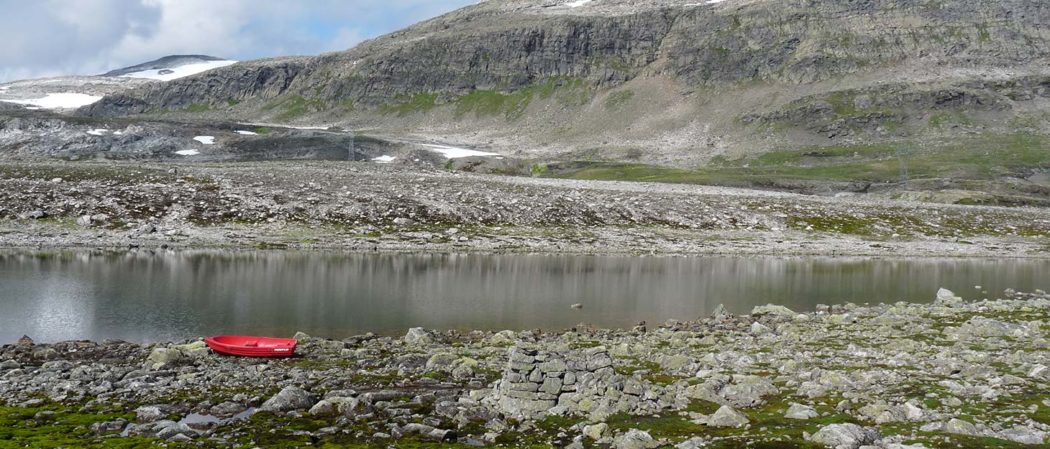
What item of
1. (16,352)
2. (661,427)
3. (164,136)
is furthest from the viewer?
(164,136)

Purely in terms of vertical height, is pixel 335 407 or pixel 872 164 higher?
pixel 872 164

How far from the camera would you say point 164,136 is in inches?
5487

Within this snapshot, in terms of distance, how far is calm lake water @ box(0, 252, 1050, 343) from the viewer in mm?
34031

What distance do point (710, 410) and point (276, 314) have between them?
23945 mm

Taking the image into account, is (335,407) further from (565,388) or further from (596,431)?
(596,431)

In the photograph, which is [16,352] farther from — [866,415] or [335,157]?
[335,157]

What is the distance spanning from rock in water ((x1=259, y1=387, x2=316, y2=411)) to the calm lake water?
1326cm

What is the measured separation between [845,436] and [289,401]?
11821mm

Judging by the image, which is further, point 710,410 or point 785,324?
point 785,324

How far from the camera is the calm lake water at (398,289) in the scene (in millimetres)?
34031

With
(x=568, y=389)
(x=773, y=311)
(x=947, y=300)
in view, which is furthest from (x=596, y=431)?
(x=947, y=300)

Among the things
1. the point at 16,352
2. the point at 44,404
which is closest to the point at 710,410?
the point at 44,404

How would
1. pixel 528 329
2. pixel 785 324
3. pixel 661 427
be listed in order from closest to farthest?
pixel 661 427
pixel 785 324
pixel 528 329

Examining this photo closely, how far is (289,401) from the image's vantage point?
18.4 meters
